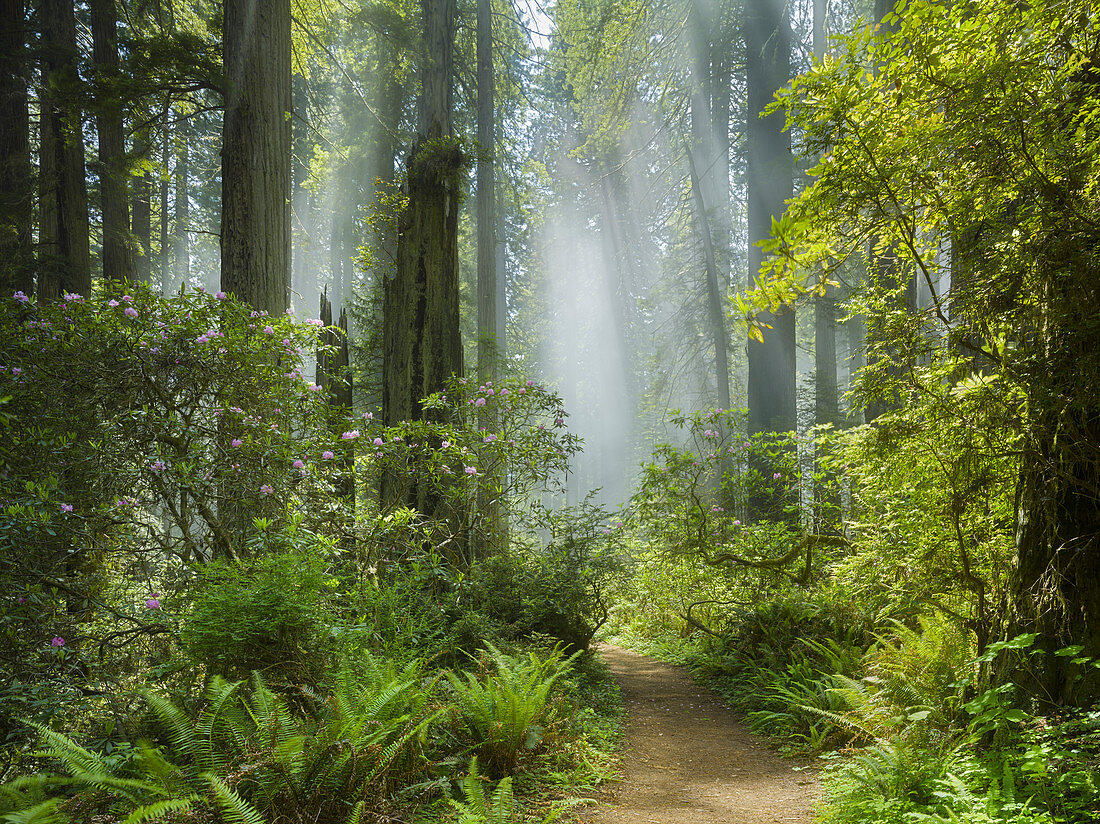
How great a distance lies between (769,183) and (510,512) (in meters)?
8.64

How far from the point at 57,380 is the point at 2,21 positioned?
7.51 m

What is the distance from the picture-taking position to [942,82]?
2.85 m

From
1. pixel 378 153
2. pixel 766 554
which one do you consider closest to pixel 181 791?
pixel 766 554

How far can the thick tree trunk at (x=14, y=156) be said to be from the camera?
8.31 m

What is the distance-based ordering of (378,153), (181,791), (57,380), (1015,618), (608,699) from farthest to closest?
(378,153), (608,699), (57,380), (1015,618), (181,791)

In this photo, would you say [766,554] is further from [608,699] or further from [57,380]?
[57,380]

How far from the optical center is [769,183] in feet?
37.8

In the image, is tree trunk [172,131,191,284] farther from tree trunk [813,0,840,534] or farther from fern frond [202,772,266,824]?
fern frond [202,772,266,824]

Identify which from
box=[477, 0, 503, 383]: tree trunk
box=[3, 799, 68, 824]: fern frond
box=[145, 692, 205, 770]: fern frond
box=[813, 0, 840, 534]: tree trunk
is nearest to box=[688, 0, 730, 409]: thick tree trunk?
box=[813, 0, 840, 534]: tree trunk

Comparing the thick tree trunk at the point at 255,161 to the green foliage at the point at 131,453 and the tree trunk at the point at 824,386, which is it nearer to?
the green foliage at the point at 131,453

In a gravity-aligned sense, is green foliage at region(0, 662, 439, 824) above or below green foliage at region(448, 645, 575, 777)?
above

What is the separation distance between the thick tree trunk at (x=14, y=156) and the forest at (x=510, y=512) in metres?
0.06

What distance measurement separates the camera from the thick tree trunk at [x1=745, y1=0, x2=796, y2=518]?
11141mm

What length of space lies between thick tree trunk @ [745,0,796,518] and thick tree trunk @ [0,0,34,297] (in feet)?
38.1
